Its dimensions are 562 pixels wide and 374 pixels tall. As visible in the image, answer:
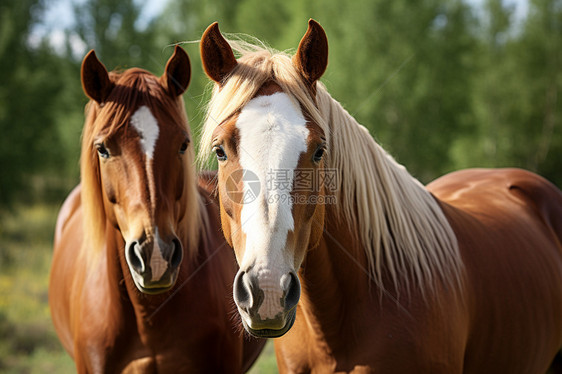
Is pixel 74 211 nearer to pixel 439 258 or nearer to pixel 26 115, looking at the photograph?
pixel 439 258

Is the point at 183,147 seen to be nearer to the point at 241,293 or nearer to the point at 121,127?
the point at 121,127

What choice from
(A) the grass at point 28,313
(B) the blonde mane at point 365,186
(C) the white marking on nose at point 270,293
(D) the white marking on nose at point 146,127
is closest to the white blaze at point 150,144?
(D) the white marking on nose at point 146,127

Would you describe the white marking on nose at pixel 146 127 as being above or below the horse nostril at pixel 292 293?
above

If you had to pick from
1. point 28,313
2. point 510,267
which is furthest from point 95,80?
point 28,313

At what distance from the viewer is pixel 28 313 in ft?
27.0

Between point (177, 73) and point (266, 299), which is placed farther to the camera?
point (177, 73)

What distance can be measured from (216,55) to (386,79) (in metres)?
10.8

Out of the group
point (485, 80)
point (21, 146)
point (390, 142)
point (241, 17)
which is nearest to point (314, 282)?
point (21, 146)

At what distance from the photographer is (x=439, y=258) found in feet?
8.39

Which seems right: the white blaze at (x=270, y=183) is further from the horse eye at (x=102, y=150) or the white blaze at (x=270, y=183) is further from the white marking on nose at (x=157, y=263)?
the horse eye at (x=102, y=150)

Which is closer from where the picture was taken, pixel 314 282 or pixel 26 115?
→ pixel 314 282

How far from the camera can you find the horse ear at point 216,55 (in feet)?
7.27

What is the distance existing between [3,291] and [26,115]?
516 centimetres
